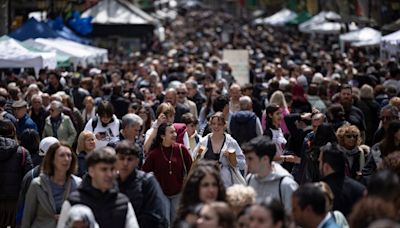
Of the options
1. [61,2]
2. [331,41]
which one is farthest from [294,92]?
[331,41]

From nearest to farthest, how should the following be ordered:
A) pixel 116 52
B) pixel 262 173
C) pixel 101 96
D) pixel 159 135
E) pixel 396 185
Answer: pixel 396 185, pixel 262 173, pixel 159 135, pixel 101 96, pixel 116 52

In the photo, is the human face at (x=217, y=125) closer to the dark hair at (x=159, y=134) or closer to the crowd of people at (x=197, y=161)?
the crowd of people at (x=197, y=161)

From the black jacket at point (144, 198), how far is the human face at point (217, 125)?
318cm

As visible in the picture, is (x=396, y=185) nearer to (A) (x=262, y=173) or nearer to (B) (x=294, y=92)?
(A) (x=262, y=173)

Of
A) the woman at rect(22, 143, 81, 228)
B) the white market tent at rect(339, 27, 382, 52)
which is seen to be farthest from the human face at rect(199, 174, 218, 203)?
the white market tent at rect(339, 27, 382, 52)

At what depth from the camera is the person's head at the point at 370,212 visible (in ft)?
21.3

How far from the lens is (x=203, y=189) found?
7.61m

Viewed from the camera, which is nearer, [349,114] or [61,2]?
[349,114]

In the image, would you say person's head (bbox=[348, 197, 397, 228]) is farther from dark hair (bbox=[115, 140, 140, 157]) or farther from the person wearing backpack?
the person wearing backpack

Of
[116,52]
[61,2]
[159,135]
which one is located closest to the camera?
[159,135]

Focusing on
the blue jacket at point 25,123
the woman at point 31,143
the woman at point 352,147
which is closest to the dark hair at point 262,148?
the woman at point 352,147

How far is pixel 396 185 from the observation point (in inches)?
272

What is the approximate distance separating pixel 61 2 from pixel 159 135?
3210 cm

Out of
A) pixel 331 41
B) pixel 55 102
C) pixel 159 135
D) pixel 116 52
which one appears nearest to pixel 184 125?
pixel 159 135
